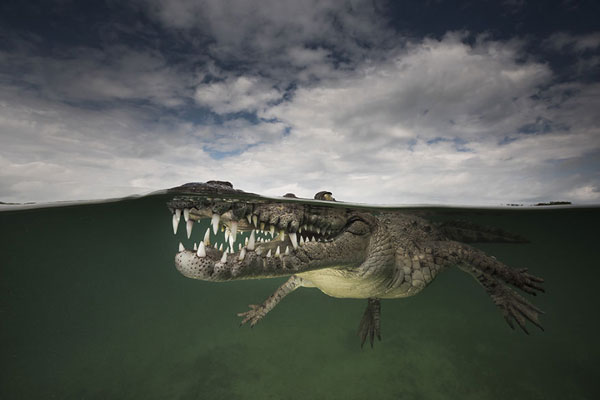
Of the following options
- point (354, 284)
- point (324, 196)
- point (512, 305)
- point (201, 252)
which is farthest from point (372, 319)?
point (201, 252)

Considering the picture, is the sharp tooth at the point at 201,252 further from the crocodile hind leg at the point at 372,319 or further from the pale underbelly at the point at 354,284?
the crocodile hind leg at the point at 372,319

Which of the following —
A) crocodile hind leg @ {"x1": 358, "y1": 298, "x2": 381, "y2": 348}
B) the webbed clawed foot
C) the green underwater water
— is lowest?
the green underwater water

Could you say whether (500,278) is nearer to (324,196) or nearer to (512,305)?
(512,305)

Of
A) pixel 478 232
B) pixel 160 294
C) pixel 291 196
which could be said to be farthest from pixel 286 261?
pixel 160 294

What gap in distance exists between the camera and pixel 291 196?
644cm

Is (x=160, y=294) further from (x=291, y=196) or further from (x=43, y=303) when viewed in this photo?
(x=291, y=196)

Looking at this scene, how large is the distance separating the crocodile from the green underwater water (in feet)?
13.7

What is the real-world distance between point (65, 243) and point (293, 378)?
54.6 ft

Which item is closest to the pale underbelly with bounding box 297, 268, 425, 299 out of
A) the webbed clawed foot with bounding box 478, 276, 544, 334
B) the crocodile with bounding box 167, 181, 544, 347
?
the crocodile with bounding box 167, 181, 544, 347

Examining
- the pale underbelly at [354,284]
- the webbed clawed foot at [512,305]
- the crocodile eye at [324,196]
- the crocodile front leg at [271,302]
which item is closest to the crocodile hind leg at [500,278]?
the webbed clawed foot at [512,305]

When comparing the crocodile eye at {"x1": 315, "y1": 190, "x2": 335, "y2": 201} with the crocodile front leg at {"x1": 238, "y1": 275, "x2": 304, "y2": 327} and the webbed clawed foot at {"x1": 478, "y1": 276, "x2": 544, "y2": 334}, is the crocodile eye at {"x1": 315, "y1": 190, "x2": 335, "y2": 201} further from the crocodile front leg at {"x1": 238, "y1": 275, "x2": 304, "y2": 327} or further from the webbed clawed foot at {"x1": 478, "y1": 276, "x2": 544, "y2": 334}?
the webbed clawed foot at {"x1": 478, "y1": 276, "x2": 544, "y2": 334}

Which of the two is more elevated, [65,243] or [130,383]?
[65,243]

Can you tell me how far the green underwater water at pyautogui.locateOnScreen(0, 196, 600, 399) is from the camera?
6207 millimetres

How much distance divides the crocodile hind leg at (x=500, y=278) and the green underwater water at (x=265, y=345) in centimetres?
413
